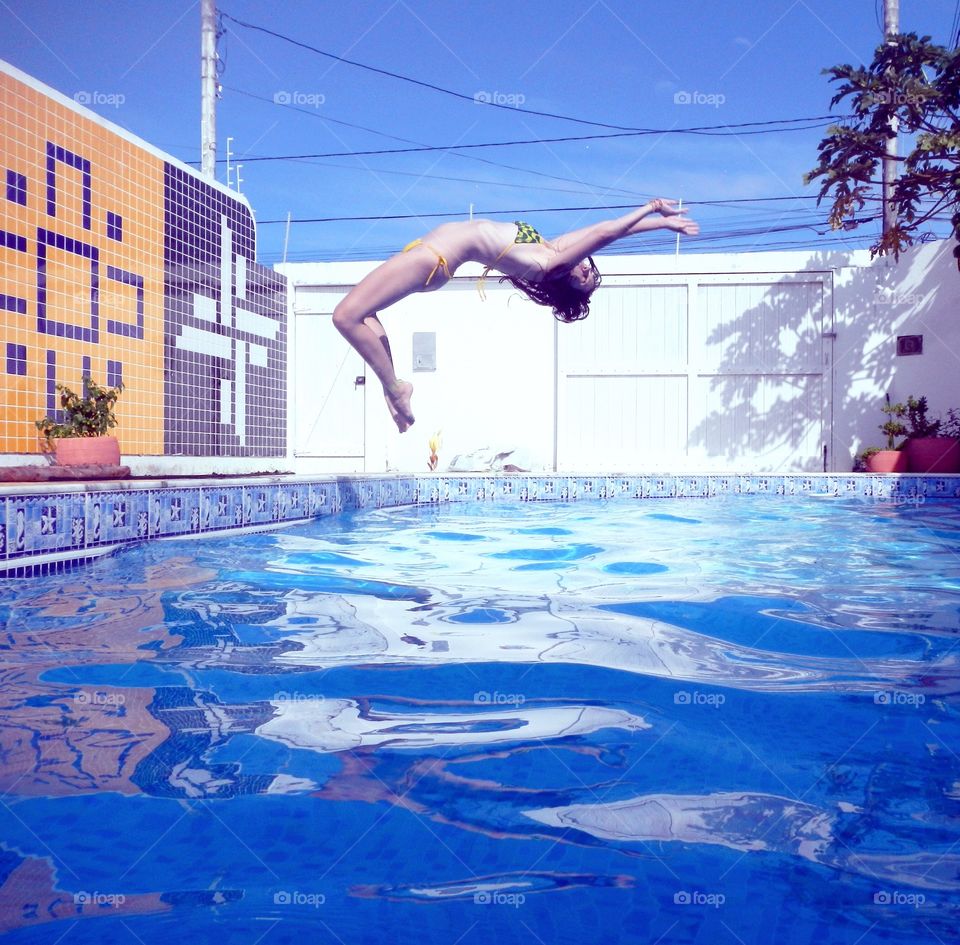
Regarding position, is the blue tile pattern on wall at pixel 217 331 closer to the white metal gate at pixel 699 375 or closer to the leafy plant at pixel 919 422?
the white metal gate at pixel 699 375

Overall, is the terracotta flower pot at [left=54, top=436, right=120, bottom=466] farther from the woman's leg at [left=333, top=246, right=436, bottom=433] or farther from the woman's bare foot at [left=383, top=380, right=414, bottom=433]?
the woman's leg at [left=333, top=246, right=436, bottom=433]

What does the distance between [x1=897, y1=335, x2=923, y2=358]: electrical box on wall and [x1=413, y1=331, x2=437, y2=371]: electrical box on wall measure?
640 cm

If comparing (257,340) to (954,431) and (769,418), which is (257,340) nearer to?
(769,418)

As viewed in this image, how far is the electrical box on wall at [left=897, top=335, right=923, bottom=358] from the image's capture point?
11.2m

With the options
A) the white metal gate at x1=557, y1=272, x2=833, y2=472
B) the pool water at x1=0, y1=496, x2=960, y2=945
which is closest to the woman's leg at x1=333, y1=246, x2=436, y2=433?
the pool water at x1=0, y1=496, x2=960, y2=945

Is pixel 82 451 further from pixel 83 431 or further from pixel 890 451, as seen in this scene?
pixel 890 451

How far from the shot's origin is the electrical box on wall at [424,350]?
1221 centimetres

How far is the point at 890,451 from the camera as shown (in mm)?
10609

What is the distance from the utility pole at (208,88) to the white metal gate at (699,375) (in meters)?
5.45

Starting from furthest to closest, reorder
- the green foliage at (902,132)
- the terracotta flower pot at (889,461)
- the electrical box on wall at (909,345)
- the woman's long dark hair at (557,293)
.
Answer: the electrical box on wall at (909,345), the terracotta flower pot at (889,461), the green foliage at (902,132), the woman's long dark hair at (557,293)

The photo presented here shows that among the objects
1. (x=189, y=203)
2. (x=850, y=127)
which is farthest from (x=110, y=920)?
(x=850, y=127)

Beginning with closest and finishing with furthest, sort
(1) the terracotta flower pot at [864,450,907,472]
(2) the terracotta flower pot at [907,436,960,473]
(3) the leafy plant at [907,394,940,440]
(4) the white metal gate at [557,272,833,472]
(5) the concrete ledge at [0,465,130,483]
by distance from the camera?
(5) the concrete ledge at [0,465,130,483]
(2) the terracotta flower pot at [907,436,960,473]
(1) the terracotta flower pot at [864,450,907,472]
(3) the leafy plant at [907,394,940,440]
(4) the white metal gate at [557,272,833,472]

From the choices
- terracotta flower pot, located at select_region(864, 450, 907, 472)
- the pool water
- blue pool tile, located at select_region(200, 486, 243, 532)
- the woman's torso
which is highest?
the woman's torso

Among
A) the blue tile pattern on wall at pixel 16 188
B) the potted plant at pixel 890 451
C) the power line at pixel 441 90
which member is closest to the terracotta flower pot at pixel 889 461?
the potted plant at pixel 890 451
